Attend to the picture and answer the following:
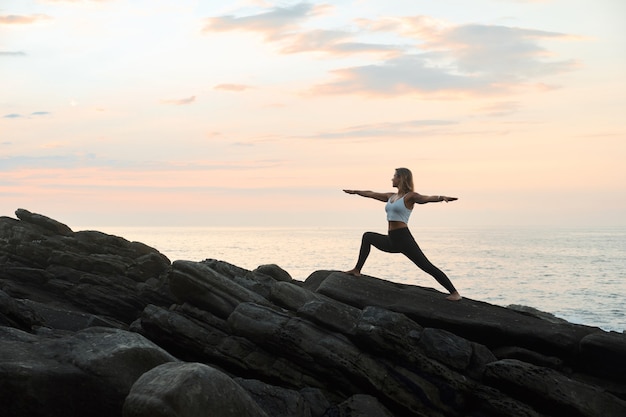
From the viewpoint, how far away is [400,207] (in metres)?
19.2

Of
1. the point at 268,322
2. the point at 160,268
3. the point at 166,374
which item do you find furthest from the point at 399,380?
the point at 160,268

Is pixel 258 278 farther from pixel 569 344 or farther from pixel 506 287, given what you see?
pixel 506 287

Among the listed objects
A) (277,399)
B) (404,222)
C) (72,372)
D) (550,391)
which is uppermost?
(404,222)

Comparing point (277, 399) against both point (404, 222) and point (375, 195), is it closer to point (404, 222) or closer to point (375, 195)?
point (404, 222)

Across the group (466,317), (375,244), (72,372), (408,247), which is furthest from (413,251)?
(72,372)

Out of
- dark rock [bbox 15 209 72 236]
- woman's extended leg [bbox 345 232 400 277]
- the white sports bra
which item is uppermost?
the white sports bra

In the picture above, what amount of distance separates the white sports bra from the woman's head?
351 millimetres

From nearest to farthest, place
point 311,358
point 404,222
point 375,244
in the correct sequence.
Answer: point 311,358 < point 404,222 < point 375,244

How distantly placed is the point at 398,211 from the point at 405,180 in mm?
978

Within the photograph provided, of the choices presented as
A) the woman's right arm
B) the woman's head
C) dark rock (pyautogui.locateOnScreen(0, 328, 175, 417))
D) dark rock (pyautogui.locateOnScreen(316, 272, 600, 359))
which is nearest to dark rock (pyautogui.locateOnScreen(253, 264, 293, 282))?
dark rock (pyautogui.locateOnScreen(316, 272, 600, 359))

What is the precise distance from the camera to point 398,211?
19312 millimetres

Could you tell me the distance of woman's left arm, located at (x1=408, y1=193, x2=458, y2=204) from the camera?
18391 millimetres

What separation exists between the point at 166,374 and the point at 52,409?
2911 millimetres

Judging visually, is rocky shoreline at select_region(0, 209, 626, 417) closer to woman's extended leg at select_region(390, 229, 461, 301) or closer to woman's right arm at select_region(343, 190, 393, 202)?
woman's extended leg at select_region(390, 229, 461, 301)
